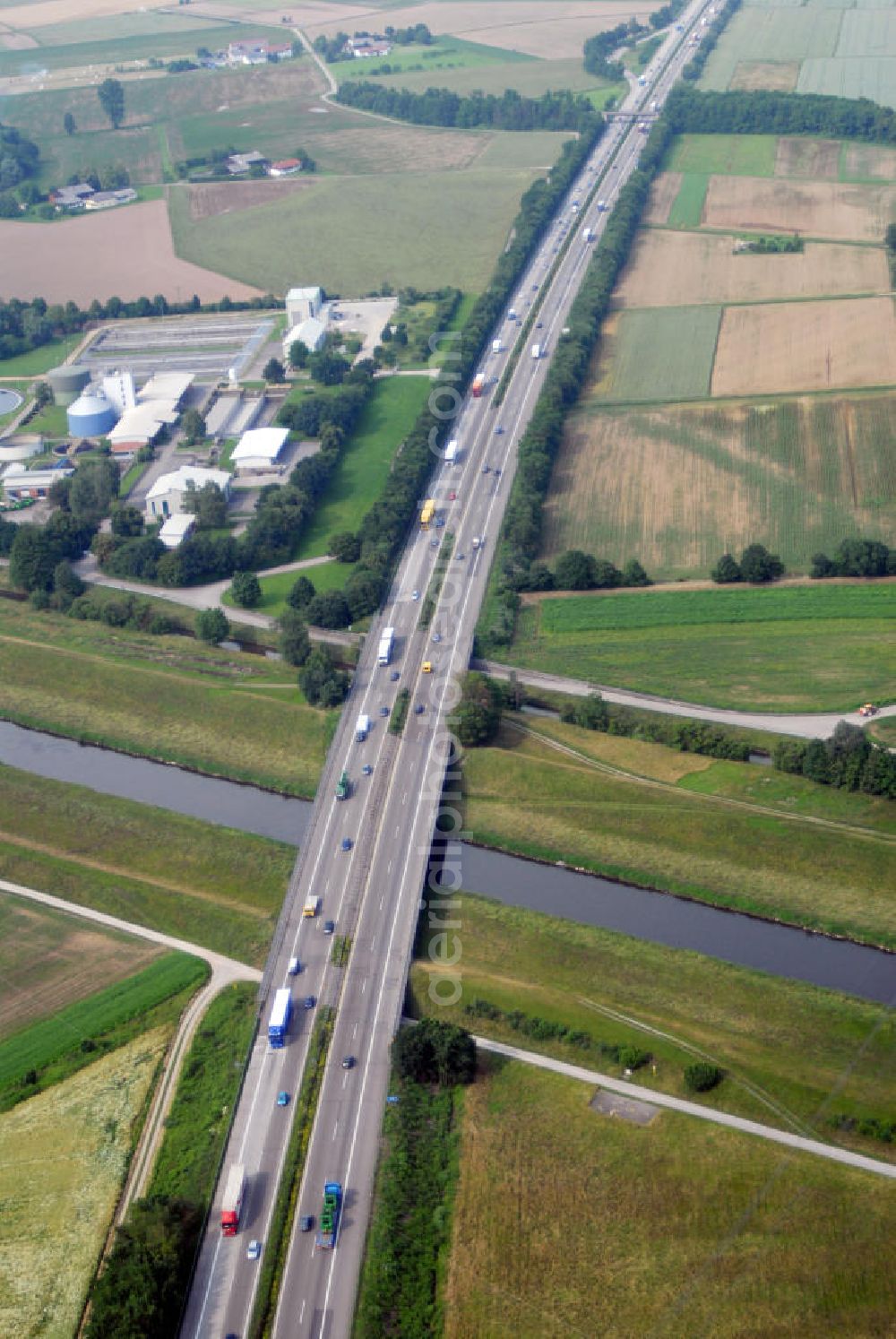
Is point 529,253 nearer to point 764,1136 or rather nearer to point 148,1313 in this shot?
point 764,1136

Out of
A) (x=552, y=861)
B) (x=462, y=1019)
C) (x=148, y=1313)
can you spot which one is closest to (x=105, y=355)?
(x=552, y=861)

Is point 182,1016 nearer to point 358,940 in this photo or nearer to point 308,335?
point 358,940

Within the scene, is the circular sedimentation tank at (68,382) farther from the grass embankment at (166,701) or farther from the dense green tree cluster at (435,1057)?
the dense green tree cluster at (435,1057)

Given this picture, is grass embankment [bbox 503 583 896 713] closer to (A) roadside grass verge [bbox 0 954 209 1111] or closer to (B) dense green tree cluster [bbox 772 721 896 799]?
(B) dense green tree cluster [bbox 772 721 896 799]

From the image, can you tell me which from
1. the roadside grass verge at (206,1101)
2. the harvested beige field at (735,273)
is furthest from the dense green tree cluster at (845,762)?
the harvested beige field at (735,273)

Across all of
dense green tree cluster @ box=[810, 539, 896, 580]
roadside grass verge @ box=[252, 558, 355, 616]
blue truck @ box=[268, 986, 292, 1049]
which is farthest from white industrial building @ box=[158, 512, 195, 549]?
blue truck @ box=[268, 986, 292, 1049]
